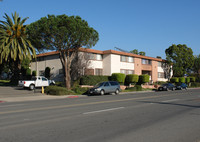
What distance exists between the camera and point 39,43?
29.0 metres

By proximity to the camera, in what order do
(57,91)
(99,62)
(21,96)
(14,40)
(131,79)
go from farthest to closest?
(131,79) < (99,62) < (14,40) < (57,91) < (21,96)

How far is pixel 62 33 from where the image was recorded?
88.3 ft

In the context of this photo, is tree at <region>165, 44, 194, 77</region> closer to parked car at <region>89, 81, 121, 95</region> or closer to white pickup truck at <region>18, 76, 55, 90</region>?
parked car at <region>89, 81, 121, 95</region>

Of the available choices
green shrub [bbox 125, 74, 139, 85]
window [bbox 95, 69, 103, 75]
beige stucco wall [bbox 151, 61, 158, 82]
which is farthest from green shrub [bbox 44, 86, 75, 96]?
beige stucco wall [bbox 151, 61, 158, 82]

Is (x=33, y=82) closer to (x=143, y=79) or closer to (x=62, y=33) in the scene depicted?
(x=62, y=33)

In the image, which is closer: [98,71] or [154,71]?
[98,71]

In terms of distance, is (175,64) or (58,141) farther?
(175,64)

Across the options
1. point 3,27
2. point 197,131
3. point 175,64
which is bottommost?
point 197,131

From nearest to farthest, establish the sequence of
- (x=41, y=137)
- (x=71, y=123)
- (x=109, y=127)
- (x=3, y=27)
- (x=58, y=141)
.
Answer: (x=58, y=141) → (x=41, y=137) → (x=109, y=127) → (x=71, y=123) → (x=3, y=27)

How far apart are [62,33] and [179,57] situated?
122 feet

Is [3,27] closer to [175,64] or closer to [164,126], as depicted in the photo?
[164,126]

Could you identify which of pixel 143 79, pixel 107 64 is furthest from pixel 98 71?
pixel 143 79

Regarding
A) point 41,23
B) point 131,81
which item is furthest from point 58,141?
point 131,81

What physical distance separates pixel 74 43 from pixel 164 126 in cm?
2273
